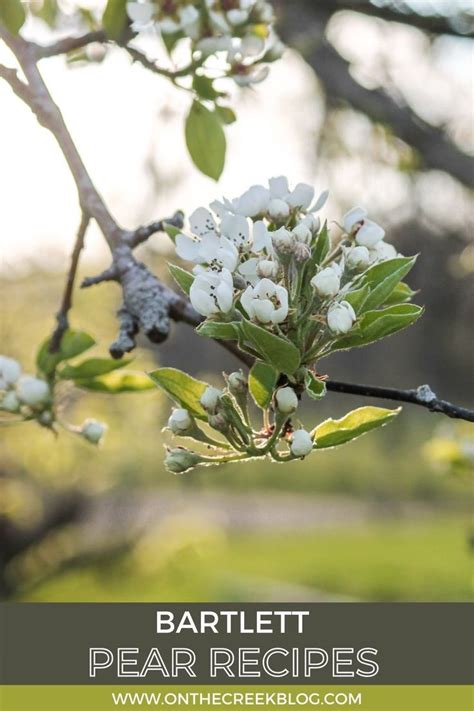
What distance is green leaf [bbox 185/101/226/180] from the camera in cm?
150

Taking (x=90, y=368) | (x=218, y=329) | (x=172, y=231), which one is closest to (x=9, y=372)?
(x=90, y=368)

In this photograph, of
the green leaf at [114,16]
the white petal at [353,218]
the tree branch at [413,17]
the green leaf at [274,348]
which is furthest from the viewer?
the tree branch at [413,17]

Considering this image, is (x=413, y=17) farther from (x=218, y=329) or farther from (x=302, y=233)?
(x=218, y=329)

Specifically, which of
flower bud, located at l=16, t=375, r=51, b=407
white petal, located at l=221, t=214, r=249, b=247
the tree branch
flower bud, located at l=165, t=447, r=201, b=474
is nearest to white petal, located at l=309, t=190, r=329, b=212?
white petal, located at l=221, t=214, r=249, b=247

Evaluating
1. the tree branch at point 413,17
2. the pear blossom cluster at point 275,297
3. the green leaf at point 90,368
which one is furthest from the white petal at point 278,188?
the tree branch at point 413,17

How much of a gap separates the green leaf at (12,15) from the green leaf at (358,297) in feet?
2.21

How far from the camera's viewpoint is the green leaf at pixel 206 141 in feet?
4.92

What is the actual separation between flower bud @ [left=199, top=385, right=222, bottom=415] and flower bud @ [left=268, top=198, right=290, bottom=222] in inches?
8.0

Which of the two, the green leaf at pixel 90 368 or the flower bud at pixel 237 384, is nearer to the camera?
the flower bud at pixel 237 384

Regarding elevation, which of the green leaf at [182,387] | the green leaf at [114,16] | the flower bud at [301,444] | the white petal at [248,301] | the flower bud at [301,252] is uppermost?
the green leaf at [114,16]

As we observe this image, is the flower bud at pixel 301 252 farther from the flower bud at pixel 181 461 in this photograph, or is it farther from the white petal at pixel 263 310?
the flower bud at pixel 181 461

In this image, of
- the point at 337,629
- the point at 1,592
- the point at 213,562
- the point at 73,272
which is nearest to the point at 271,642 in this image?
the point at 337,629

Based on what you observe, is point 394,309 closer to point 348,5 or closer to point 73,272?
point 73,272

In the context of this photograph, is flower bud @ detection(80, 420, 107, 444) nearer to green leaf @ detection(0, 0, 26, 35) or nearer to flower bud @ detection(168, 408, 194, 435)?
flower bud @ detection(168, 408, 194, 435)
